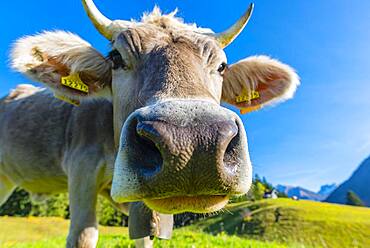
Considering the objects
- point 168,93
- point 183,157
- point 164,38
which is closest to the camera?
point 183,157

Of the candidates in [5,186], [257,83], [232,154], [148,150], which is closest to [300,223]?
[5,186]

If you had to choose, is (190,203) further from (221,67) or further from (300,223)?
(300,223)

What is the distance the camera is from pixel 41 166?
5789 mm

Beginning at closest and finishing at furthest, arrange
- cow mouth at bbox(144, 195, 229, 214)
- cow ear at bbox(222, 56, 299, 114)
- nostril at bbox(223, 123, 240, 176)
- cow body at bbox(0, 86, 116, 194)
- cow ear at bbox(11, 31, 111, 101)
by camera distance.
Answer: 1. nostril at bbox(223, 123, 240, 176)
2. cow mouth at bbox(144, 195, 229, 214)
3. cow ear at bbox(11, 31, 111, 101)
4. cow body at bbox(0, 86, 116, 194)
5. cow ear at bbox(222, 56, 299, 114)

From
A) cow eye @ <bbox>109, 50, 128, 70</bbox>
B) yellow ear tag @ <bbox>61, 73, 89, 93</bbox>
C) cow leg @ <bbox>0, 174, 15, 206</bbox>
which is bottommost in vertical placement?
cow leg @ <bbox>0, 174, 15, 206</bbox>

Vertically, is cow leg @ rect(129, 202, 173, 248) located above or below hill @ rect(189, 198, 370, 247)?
below

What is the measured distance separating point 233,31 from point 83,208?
2.66 m

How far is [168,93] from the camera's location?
2.82 metres

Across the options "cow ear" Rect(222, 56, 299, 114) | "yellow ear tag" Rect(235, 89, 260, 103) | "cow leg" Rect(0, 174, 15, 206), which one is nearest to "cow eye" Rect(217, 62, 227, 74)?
"cow ear" Rect(222, 56, 299, 114)

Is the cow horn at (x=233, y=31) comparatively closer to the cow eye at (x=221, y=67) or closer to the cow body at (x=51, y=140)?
the cow eye at (x=221, y=67)

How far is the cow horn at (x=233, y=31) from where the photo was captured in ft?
14.6

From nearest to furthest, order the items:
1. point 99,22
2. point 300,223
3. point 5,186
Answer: point 99,22
point 5,186
point 300,223

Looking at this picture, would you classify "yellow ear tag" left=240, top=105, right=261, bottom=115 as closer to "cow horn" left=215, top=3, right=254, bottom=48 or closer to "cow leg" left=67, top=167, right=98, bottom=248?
"cow horn" left=215, top=3, right=254, bottom=48

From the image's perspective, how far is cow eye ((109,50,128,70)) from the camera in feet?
12.6
